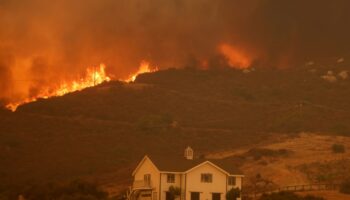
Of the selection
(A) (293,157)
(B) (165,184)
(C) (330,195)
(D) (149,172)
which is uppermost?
(A) (293,157)

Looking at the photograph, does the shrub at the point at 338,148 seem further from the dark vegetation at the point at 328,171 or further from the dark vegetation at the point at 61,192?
the dark vegetation at the point at 61,192

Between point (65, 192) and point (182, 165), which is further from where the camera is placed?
point (65, 192)

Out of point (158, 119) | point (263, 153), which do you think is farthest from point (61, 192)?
point (158, 119)

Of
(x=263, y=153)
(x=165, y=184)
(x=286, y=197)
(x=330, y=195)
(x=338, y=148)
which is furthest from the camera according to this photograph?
(x=338, y=148)

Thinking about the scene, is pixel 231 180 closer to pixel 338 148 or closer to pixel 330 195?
pixel 330 195

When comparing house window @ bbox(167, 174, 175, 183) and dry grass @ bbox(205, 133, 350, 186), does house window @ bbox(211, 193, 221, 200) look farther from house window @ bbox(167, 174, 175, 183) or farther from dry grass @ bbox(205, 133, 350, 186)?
dry grass @ bbox(205, 133, 350, 186)

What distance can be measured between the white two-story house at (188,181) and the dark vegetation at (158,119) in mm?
17925

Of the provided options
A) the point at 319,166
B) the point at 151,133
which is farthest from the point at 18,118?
the point at 319,166

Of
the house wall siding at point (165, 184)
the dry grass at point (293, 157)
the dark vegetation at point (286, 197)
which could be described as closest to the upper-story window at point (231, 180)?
the house wall siding at point (165, 184)

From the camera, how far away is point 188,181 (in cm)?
5922

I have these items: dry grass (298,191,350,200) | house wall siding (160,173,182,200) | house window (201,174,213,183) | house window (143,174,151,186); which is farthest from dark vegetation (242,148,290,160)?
house wall siding (160,173,182,200)

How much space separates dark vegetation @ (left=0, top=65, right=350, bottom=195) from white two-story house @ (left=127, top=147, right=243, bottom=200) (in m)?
17.9

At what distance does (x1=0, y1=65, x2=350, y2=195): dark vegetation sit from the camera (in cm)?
8662

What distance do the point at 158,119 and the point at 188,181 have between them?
48.2 metres
